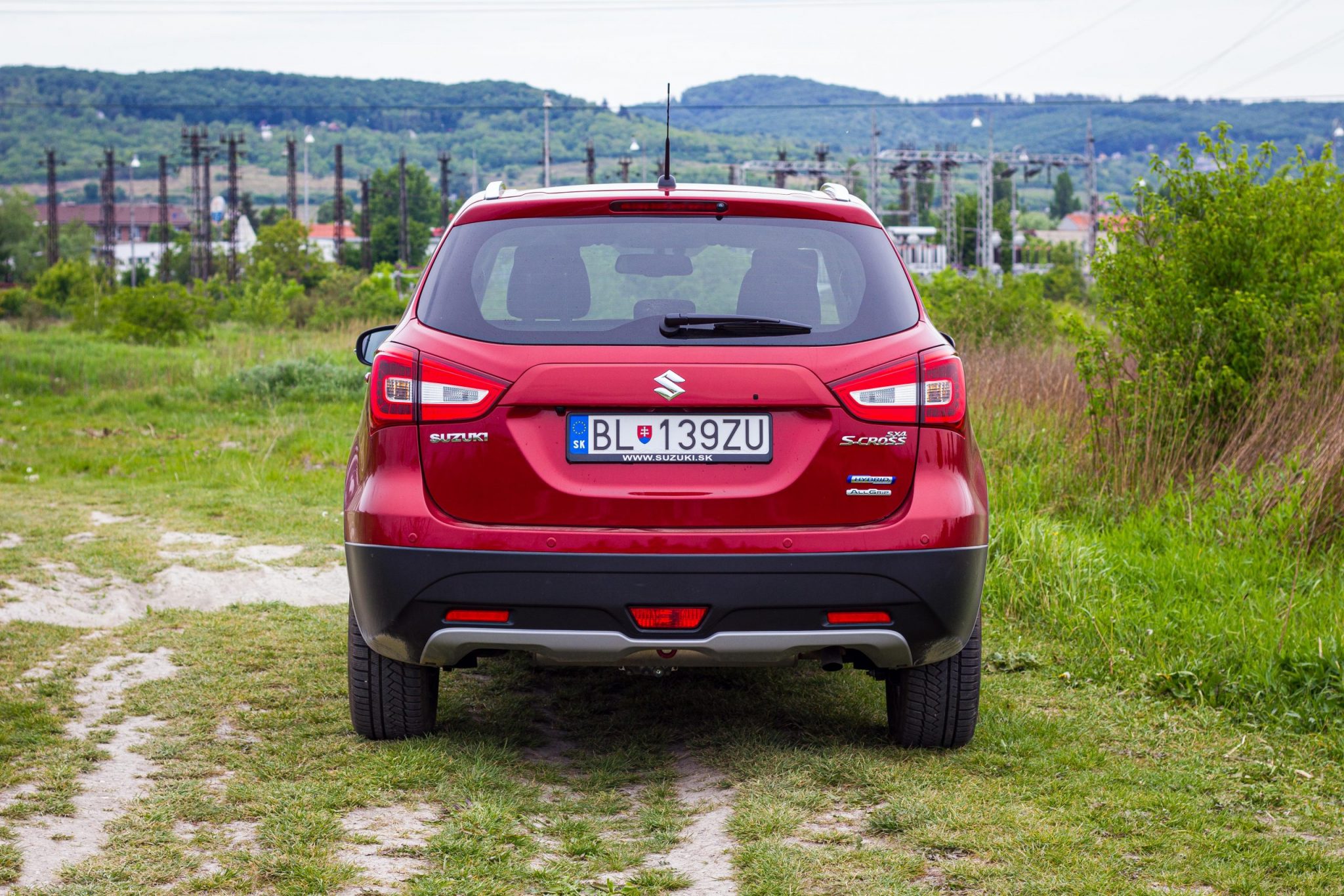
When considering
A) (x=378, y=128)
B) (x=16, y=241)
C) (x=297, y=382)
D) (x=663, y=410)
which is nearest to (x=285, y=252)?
(x=16, y=241)

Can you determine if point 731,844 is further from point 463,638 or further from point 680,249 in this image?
point 680,249

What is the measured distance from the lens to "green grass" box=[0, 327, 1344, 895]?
3479 mm

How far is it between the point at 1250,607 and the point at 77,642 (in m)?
5.13

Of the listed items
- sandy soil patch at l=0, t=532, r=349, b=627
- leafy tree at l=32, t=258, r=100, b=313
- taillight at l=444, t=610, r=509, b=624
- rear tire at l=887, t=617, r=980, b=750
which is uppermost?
taillight at l=444, t=610, r=509, b=624

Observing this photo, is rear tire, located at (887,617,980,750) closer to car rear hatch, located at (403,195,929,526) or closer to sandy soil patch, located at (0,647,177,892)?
car rear hatch, located at (403,195,929,526)

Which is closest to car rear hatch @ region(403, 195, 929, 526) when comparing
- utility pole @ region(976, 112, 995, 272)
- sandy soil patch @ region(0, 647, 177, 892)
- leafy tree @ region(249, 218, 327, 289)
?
sandy soil patch @ region(0, 647, 177, 892)

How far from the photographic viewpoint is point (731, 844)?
11.9ft

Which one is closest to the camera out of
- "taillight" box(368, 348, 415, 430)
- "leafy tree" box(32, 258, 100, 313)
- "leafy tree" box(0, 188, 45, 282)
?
"taillight" box(368, 348, 415, 430)

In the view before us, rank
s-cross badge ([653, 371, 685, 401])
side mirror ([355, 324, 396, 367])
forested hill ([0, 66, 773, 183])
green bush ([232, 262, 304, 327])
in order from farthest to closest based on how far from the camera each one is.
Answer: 1. forested hill ([0, 66, 773, 183])
2. green bush ([232, 262, 304, 327])
3. side mirror ([355, 324, 396, 367])
4. s-cross badge ([653, 371, 685, 401])

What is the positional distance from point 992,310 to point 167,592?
1366 cm

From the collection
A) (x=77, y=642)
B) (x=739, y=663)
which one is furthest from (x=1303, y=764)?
(x=77, y=642)

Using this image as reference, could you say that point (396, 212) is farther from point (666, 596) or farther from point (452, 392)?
point (666, 596)

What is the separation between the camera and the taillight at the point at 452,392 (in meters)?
3.83

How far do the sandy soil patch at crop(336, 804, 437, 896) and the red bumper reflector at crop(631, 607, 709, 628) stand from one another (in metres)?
0.79
